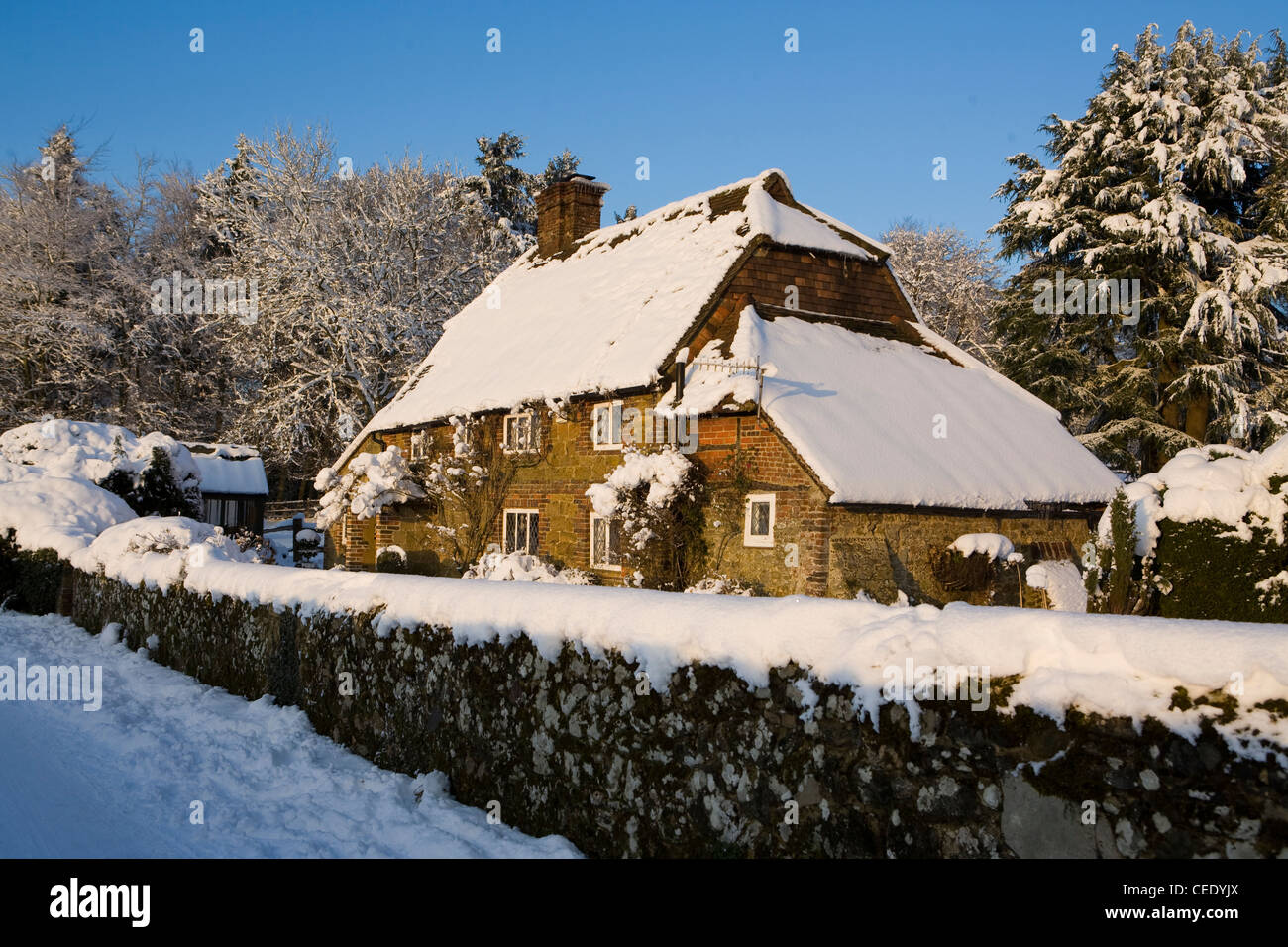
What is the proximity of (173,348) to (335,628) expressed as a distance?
3783cm

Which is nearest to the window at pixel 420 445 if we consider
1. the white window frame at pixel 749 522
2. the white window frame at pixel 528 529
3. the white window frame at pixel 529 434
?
the white window frame at pixel 529 434

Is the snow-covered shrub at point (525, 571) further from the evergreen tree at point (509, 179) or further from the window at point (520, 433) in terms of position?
the evergreen tree at point (509, 179)

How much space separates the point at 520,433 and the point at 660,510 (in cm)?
603

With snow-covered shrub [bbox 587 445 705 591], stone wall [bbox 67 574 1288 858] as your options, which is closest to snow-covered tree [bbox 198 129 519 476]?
snow-covered shrub [bbox 587 445 705 591]

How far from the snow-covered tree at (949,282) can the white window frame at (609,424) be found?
27291 millimetres

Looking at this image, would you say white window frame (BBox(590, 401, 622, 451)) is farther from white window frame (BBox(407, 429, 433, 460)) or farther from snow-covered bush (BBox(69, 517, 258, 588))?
white window frame (BBox(407, 429, 433, 460))

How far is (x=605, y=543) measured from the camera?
18.7 meters

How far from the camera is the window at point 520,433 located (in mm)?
20891

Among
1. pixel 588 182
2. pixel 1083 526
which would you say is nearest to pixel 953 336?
pixel 588 182

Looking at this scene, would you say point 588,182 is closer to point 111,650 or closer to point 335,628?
point 111,650

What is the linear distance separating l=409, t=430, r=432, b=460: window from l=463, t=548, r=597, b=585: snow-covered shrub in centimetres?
616

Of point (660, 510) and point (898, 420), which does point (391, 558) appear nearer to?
point (660, 510)

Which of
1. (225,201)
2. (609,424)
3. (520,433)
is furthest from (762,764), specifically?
(225,201)
